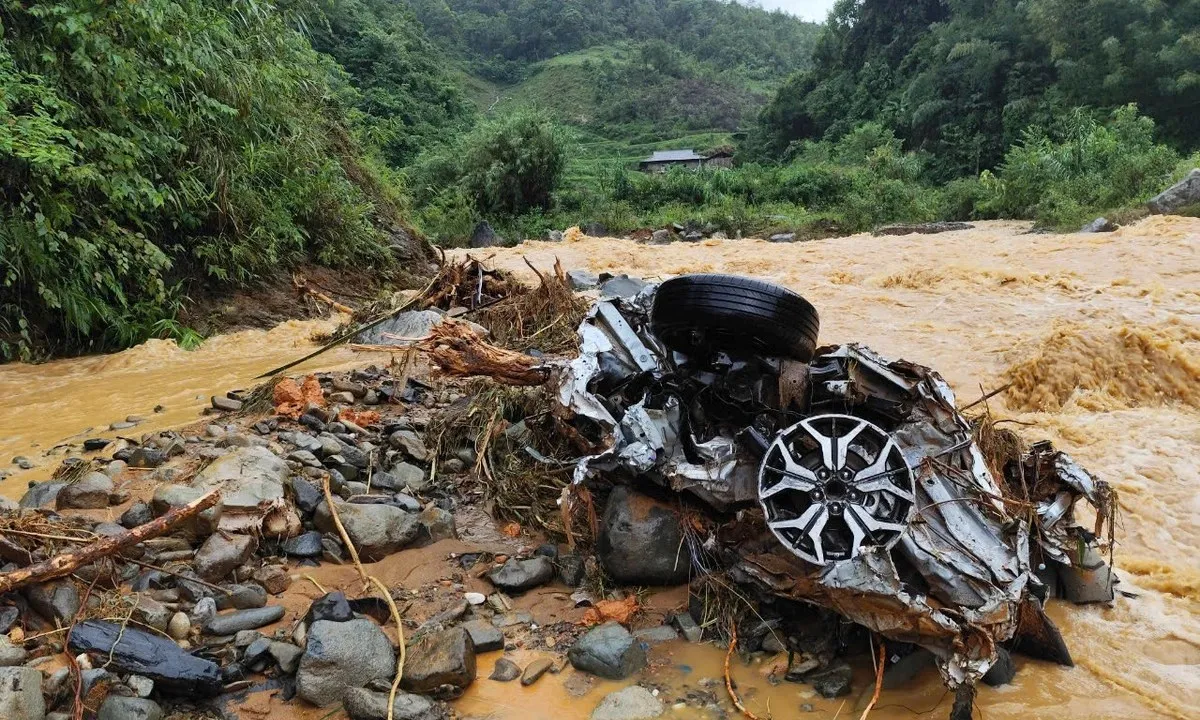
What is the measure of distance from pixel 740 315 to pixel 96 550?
9.26 feet

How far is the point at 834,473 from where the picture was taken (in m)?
2.95

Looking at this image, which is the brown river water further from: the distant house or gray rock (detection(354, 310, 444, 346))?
the distant house

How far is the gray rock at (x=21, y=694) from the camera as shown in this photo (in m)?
2.36

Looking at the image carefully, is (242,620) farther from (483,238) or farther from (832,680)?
(483,238)

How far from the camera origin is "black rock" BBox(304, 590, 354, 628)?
122 inches

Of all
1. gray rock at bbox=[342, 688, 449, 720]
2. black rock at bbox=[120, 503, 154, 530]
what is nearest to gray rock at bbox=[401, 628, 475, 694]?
gray rock at bbox=[342, 688, 449, 720]

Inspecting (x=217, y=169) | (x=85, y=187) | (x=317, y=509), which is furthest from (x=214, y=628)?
(x=217, y=169)

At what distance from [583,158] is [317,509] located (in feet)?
152

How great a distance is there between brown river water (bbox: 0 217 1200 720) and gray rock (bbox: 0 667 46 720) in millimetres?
698

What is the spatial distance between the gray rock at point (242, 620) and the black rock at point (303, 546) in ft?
1.63

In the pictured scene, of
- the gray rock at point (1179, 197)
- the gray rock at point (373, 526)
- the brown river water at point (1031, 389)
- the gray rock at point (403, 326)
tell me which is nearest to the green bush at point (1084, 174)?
the gray rock at point (1179, 197)

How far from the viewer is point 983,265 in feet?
41.1

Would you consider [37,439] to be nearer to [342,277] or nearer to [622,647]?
[622,647]

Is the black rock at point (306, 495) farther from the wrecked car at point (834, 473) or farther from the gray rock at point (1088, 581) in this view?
the gray rock at point (1088, 581)
